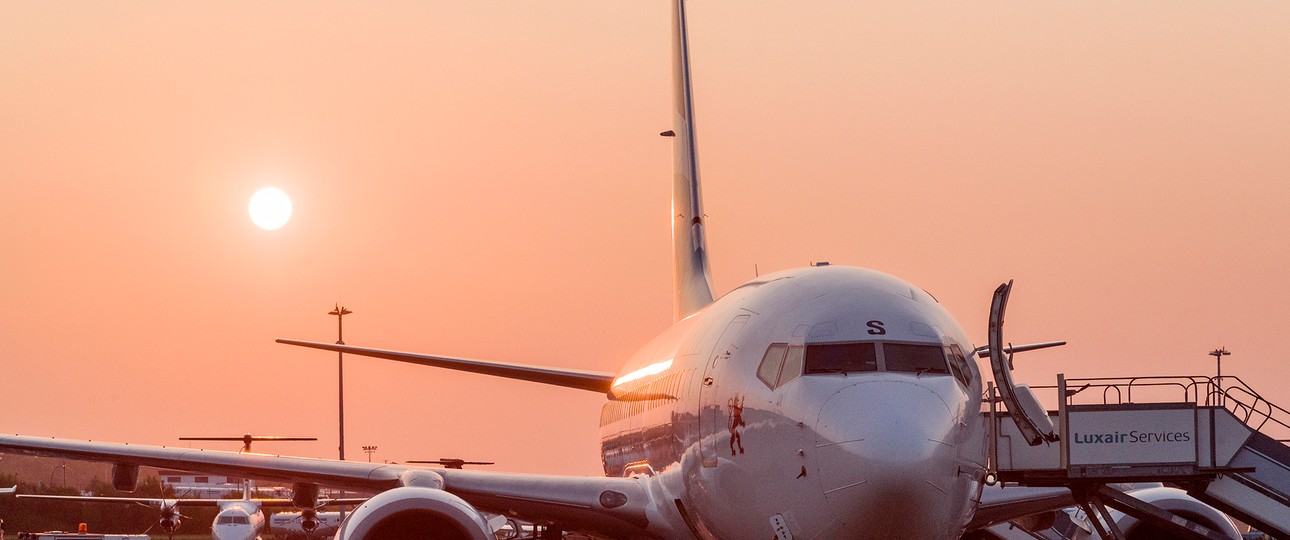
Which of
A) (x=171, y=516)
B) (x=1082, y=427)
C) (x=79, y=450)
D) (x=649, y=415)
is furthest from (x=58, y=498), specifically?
(x=1082, y=427)

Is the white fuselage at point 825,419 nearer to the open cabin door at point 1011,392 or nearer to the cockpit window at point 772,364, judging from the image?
the cockpit window at point 772,364

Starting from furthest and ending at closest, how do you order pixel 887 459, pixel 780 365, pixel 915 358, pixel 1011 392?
1. pixel 1011 392
2. pixel 780 365
3. pixel 915 358
4. pixel 887 459

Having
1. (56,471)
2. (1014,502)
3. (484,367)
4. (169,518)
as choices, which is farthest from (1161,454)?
(56,471)

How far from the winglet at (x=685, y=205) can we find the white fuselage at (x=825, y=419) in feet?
40.5

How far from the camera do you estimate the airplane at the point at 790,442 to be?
1495 centimetres

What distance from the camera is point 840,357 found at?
15.9 m

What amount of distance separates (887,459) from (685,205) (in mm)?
19658

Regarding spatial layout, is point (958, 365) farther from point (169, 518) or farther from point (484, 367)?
point (169, 518)

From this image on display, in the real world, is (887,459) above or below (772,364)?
below

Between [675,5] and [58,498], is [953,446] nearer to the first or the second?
[675,5]

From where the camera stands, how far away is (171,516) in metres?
79.2

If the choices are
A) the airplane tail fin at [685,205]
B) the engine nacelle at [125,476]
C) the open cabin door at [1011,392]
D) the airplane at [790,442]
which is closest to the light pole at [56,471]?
the airplane tail fin at [685,205]

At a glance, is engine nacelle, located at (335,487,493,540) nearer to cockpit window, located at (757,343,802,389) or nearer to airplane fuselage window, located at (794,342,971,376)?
cockpit window, located at (757,343,802,389)

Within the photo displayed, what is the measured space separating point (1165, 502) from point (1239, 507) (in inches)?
97.3
